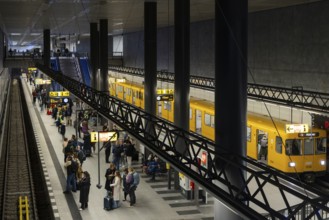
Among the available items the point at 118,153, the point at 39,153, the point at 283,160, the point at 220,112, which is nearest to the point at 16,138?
the point at 39,153

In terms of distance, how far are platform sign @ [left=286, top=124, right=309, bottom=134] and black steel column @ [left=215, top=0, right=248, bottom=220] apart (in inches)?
372

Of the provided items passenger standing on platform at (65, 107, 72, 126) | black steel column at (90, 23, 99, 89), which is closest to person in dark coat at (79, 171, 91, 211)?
passenger standing on platform at (65, 107, 72, 126)

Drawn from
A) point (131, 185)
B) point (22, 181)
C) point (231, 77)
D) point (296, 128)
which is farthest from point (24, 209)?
point (296, 128)

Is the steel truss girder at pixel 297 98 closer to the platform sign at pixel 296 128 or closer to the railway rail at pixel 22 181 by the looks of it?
the platform sign at pixel 296 128

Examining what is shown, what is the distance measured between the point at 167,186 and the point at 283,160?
5064 millimetres

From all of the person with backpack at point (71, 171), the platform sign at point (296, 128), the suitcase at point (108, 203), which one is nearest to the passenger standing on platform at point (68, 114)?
the person with backpack at point (71, 171)

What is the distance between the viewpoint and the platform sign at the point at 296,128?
22.7 meters

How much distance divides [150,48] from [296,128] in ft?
29.1

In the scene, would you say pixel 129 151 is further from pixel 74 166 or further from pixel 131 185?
pixel 131 185

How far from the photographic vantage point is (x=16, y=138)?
118ft

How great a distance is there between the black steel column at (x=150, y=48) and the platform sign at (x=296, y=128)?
815 cm

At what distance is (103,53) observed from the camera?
4031 cm

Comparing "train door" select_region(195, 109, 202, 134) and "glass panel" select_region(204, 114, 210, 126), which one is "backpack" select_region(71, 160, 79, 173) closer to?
"glass panel" select_region(204, 114, 210, 126)

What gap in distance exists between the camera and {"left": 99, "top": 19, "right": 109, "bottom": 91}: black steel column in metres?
39.4
